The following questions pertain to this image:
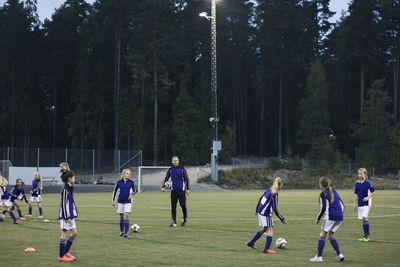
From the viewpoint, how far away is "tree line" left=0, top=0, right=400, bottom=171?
262ft

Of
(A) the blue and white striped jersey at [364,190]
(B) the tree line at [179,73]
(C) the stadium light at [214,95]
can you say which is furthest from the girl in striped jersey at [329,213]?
(B) the tree line at [179,73]

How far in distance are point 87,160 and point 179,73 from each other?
35.3 meters

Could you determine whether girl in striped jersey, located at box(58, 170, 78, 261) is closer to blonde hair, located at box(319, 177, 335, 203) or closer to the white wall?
blonde hair, located at box(319, 177, 335, 203)

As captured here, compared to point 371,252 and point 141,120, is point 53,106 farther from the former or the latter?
point 371,252

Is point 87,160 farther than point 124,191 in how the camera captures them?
Yes

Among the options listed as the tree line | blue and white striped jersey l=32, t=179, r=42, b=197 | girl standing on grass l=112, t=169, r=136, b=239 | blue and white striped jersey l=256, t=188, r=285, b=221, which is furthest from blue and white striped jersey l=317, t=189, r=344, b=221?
the tree line

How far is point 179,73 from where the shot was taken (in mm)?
90125

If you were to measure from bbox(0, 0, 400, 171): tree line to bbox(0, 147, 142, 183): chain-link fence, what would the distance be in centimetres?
1967

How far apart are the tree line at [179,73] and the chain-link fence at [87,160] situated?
1967 cm

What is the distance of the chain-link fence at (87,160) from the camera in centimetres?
5678

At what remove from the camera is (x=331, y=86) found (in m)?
99.2

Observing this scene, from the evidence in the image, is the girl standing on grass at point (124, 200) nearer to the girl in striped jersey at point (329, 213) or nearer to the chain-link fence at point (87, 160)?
the girl in striped jersey at point (329, 213)

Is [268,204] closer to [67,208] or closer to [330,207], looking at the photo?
[330,207]

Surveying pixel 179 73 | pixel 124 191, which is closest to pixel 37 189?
pixel 124 191
